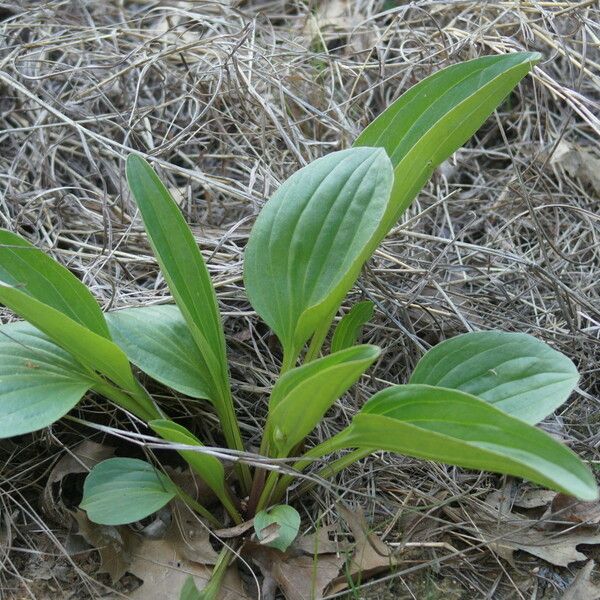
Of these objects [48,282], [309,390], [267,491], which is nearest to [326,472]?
[267,491]

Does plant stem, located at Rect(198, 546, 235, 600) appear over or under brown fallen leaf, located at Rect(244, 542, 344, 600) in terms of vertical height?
over

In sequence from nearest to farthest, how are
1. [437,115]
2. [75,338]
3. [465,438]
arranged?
[465,438] < [75,338] < [437,115]

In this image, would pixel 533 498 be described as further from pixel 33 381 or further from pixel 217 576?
pixel 33 381

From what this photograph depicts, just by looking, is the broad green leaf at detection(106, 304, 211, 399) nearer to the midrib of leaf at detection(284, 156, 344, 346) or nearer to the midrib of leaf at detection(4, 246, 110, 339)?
the midrib of leaf at detection(4, 246, 110, 339)

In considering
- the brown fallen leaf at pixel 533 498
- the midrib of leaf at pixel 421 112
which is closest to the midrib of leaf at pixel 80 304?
the midrib of leaf at pixel 421 112

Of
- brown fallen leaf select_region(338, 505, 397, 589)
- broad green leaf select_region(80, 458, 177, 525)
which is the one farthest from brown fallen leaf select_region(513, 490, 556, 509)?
broad green leaf select_region(80, 458, 177, 525)

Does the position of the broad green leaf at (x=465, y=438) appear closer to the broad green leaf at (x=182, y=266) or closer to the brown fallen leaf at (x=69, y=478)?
the broad green leaf at (x=182, y=266)
